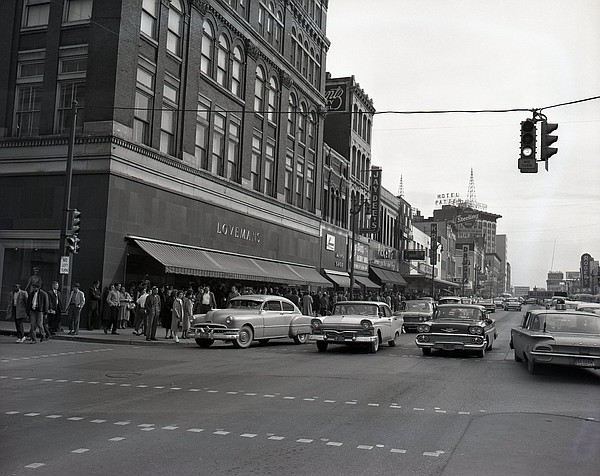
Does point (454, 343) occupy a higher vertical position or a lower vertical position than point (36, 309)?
lower

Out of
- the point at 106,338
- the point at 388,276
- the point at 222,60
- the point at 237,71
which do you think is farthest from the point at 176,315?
the point at 388,276

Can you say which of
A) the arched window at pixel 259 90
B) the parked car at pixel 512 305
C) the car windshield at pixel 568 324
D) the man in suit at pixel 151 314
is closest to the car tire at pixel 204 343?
the man in suit at pixel 151 314

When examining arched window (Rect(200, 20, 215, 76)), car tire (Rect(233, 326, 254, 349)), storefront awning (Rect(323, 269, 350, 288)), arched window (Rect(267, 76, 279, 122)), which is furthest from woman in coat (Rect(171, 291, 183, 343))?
storefront awning (Rect(323, 269, 350, 288))

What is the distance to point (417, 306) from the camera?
30344 mm

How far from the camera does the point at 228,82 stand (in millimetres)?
33500

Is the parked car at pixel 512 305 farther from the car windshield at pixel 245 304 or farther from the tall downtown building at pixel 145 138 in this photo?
the car windshield at pixel 245 304

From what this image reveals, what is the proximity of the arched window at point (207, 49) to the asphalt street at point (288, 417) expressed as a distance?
63.2ft

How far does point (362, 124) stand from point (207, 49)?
29.3 m

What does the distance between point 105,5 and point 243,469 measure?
22.7 metres

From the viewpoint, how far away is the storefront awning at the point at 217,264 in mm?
25547

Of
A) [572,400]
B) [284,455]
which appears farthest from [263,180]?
[284,455]

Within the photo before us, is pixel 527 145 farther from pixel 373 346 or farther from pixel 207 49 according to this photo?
pixel 207 49

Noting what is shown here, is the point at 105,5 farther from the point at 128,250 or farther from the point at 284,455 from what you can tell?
the point at 284,455

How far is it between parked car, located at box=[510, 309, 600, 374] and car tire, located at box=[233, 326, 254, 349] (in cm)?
785
